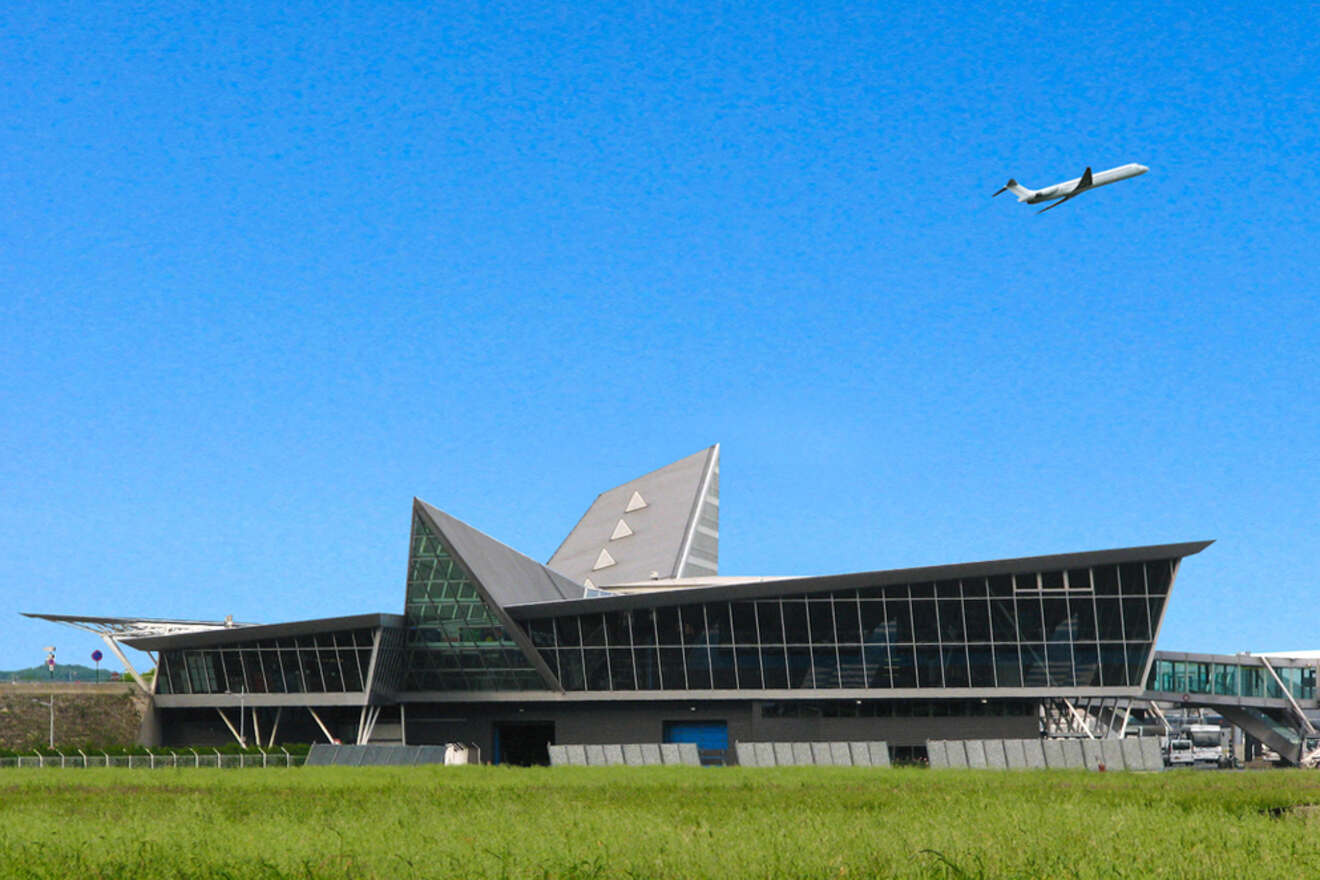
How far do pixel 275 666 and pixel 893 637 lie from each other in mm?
34223

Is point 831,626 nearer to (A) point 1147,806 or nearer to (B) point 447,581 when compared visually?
(B) point 447,581

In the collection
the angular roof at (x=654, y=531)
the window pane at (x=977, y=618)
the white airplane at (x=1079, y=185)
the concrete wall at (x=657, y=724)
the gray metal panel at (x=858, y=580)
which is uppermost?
the white airplane at (x=1079, y=185)

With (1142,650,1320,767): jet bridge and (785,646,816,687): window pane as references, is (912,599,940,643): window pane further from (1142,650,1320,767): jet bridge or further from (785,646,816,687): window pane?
(1142,650,1320,767): jet bridge

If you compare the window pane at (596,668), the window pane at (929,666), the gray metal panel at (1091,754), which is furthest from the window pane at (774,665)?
the gray metal panel at (1091,754)

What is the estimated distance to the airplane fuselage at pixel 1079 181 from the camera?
5844 centimetres

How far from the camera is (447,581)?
71812mm

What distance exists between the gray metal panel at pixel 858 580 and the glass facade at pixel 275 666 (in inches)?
387

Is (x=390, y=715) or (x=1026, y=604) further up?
(x=1026, y=604)

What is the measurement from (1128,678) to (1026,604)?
257 inches

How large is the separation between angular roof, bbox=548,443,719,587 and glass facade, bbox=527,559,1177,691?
23.0 metres

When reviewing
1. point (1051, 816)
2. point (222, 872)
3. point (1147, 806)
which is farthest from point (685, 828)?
point (1147, 806)

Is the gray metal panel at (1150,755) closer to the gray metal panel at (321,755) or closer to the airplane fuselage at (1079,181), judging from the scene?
the airplane fuselage at (1079,181)

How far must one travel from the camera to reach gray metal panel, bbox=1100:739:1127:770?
5222cm

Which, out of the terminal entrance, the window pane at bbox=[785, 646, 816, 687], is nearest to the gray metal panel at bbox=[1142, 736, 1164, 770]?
the window pane at bbox=[785, 646, 816, 687]
